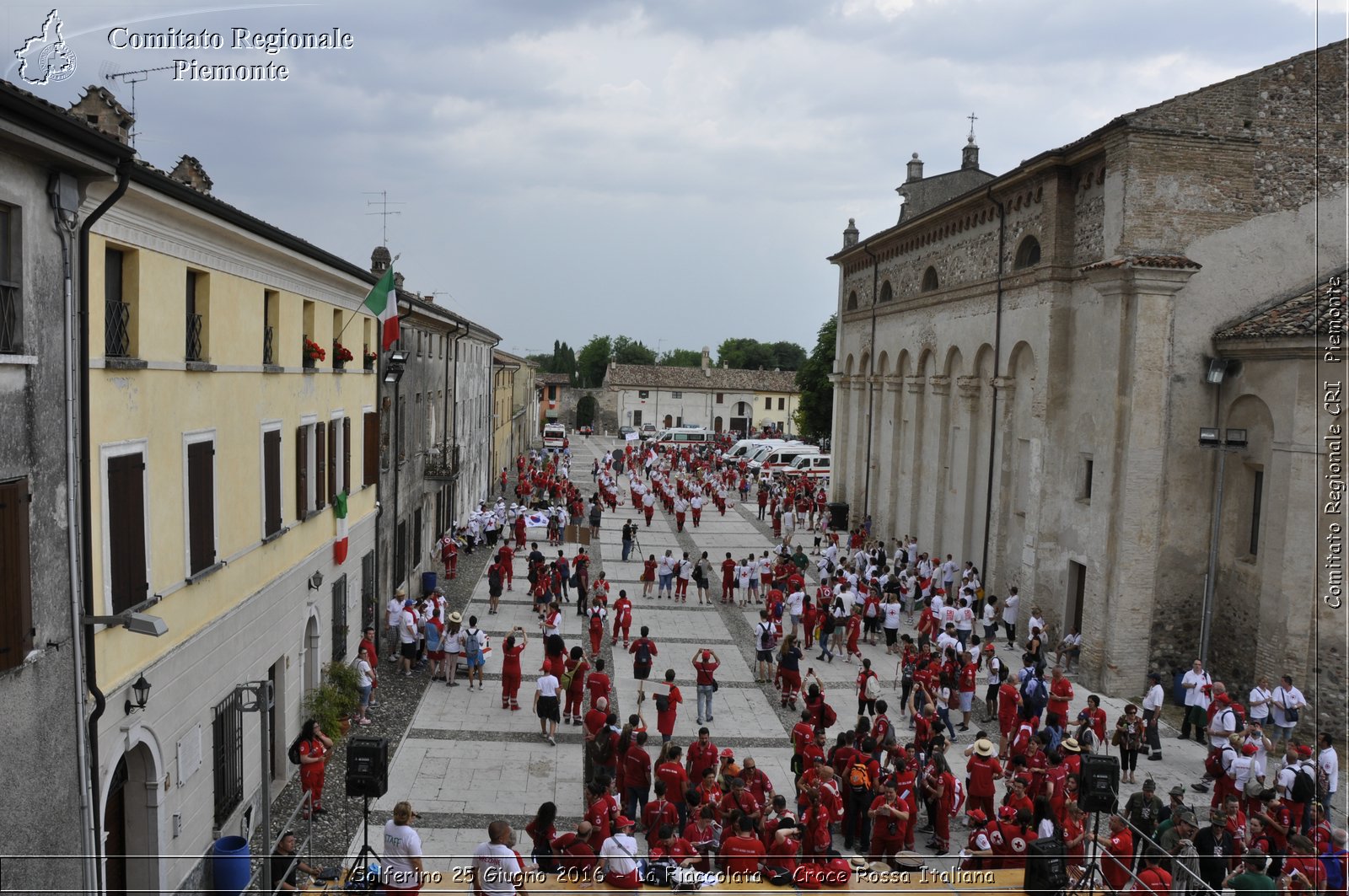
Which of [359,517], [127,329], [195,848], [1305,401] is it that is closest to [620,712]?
[359,517]

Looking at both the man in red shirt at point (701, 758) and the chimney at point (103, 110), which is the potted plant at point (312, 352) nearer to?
the chimney at point (103, 110)

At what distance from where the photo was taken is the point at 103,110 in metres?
10.9

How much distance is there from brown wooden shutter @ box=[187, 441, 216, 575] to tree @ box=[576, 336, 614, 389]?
13683 cm

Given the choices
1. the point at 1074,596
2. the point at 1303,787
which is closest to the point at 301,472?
the point at 1303,787

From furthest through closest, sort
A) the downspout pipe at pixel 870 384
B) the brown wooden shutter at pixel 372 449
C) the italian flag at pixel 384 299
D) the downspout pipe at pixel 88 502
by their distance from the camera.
Result: the downspout pipe at pixel 870 384
the brown wooden shutter at pixel 372 449
the italian flag at pixel 384 299
the downspout pipe at pixel 88 502

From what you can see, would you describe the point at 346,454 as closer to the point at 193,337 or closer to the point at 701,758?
the point at 193,337

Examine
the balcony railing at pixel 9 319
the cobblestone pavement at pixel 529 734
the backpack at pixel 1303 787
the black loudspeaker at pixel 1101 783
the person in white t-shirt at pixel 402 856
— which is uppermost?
the balcony railing at pixel 9 319

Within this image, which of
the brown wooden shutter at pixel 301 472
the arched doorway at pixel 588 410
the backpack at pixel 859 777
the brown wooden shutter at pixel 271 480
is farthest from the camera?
the arched doorway at pixel 588 410

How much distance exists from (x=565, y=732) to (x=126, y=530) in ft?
30.5

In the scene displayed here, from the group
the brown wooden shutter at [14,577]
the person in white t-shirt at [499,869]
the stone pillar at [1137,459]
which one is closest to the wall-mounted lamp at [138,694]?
the brown wooden shutter at [14,577]

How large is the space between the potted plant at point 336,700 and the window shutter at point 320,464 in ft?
9.43

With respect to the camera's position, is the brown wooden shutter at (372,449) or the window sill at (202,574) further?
the brown wooden shutter at (372,449)

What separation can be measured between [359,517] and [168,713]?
9310mm

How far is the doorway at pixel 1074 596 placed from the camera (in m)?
21.3
